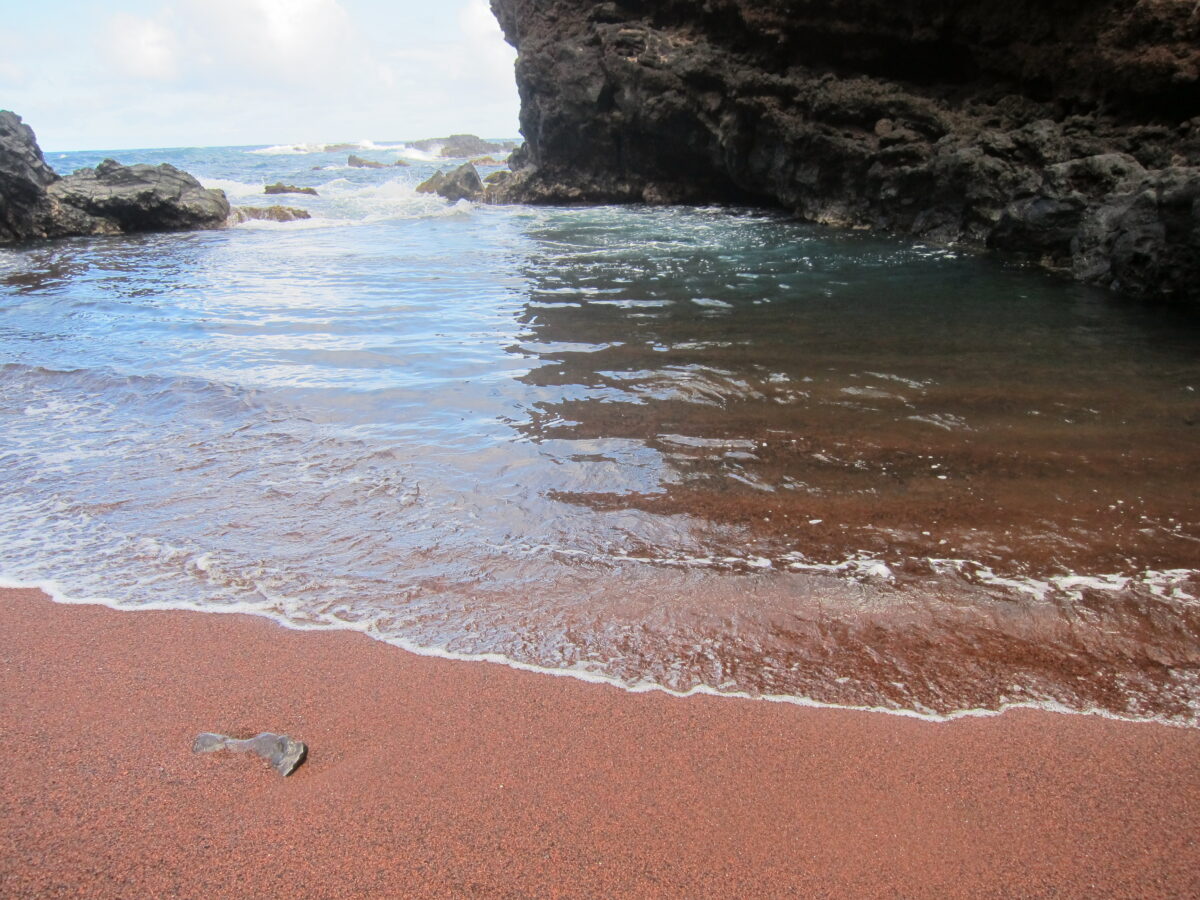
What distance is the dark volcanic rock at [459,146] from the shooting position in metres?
65.4

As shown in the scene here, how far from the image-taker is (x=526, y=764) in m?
2.11

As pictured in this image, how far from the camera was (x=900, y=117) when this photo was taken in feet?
47.0

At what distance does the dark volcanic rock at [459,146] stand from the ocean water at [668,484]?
62275mm

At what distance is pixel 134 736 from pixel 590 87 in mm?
20582

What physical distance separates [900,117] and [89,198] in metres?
18.2

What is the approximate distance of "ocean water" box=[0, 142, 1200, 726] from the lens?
2635 mm

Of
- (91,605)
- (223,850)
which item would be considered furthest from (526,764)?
(91,605)

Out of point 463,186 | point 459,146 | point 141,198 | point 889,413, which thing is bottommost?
point 889,413

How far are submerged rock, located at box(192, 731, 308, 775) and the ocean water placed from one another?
1.94 ft

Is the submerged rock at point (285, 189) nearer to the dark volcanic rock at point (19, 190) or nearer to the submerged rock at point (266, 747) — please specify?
the dark volcanic rock at point (19, 190)

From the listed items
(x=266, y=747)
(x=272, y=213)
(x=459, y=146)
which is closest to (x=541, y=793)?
(x=266, y=747)

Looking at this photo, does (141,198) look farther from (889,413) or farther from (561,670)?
(561,670)

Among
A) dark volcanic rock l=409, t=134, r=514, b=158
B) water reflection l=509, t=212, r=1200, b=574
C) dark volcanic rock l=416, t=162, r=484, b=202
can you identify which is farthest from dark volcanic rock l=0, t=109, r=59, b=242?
dark volcanic rock l=409, t=134, r=514, b=158

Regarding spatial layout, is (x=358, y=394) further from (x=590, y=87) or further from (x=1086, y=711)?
(x=590, y=87)
